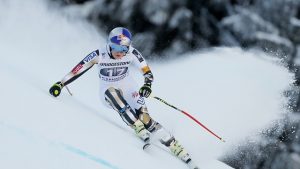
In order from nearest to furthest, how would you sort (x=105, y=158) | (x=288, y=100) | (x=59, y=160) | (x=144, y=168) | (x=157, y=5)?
(x=59, y=160) < (x=105, y=158) < (x=144, y=168) < (x=157, y=5) < (x=288, y=100)

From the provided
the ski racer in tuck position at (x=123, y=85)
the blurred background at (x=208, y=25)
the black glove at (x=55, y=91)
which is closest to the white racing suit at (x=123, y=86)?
the ski racer in tuck position at (x=123, y=85)

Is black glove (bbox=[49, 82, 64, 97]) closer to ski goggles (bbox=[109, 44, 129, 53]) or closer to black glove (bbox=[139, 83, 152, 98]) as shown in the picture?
ski goggles (bbox=[109, 44, 129, 53])

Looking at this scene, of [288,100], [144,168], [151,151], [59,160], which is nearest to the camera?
[59,160]

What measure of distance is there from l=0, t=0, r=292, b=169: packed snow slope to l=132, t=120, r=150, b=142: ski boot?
0.35 feet

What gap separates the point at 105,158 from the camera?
360cm

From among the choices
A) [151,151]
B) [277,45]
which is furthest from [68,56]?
[151,151]

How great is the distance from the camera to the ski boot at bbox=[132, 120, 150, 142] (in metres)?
4.48

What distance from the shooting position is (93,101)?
5805mm

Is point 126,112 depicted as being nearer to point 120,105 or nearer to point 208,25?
point 120,105

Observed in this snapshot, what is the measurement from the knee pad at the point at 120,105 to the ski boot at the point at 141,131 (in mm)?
48

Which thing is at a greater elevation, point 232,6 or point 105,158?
point 232,6

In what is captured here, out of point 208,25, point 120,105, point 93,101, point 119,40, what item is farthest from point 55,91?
point 208,25

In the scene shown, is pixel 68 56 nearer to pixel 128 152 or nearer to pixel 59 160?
pixel 128 152

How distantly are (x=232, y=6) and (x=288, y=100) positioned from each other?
78.9 inches
